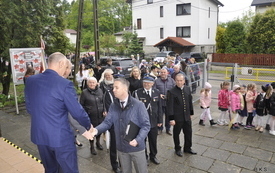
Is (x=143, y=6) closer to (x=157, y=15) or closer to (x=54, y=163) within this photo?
(x=157, y=15)

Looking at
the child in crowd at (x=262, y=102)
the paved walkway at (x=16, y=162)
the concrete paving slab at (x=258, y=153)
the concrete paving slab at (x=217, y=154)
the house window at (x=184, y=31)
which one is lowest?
the concrete paving slab at (x=217, y=154)

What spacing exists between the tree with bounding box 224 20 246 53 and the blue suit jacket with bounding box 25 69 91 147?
2776cm

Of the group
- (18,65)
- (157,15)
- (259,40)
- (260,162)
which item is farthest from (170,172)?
(157,15)

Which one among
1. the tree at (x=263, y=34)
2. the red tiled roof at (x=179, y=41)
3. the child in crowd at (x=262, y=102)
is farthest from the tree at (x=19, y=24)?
the tree at (x=263, y=34)

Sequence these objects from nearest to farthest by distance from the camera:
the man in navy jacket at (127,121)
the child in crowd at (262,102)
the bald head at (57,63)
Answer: the bald head at (57,63), the man in navy jacket at (127,121), the child in crowd at (262,102)

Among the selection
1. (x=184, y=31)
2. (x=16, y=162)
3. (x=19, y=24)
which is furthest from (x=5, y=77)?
(x=184, y=31)

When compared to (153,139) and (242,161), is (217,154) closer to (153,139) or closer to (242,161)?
(242,161)

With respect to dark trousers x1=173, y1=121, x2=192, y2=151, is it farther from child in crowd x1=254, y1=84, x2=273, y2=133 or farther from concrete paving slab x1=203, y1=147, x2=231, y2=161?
child in crowd x1=254, y1=84, x2=273, y2=133

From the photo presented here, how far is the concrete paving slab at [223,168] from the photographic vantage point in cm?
431

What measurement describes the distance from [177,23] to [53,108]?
31.3 meters

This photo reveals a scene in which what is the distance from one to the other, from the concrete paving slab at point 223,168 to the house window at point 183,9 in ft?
95.4

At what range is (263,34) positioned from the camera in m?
22.6

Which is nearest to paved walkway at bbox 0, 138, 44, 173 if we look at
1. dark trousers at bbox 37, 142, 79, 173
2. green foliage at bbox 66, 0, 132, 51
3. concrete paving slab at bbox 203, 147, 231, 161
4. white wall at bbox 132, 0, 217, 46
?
dark trousers at bbox 37, 142, 79, 173

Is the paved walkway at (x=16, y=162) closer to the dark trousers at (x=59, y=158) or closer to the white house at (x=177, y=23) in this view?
the dark trousers at (x=59, y=158)
